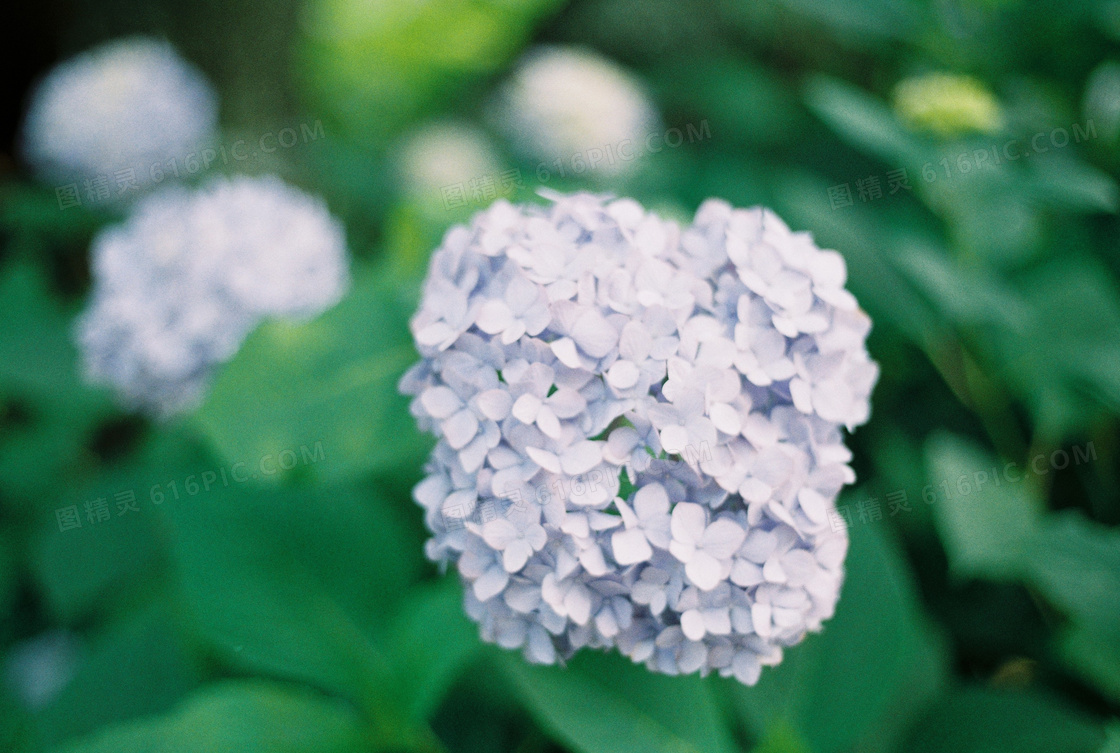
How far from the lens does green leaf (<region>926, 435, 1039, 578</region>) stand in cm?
129

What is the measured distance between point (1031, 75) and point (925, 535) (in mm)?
1108

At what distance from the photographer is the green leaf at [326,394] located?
3.70ft

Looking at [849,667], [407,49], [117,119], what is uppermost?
[117,119]

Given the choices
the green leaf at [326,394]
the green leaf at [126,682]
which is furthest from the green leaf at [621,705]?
the green leaf at [126,682]

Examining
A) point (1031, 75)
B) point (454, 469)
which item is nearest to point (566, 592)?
point (454, 469)

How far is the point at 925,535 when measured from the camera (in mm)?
1767

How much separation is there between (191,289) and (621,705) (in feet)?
3.94

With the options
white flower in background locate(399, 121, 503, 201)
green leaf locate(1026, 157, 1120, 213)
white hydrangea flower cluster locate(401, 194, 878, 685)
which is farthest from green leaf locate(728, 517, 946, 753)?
white flower in background locate(399, 121, 503, 201)

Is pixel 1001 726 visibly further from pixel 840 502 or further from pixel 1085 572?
pixel 840 502

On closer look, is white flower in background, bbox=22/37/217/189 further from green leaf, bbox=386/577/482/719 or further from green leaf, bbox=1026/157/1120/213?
green leaf, bbox=1026/157/1120/213

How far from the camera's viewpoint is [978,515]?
53.1 inches

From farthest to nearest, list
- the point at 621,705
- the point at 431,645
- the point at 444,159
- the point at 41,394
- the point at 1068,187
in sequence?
the point at 444,159 → the point at 41,394 → the point at 1068,187 → the point at 431,645 → the point at 621,705

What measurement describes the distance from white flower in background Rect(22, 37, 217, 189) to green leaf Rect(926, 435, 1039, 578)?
2.35 metres

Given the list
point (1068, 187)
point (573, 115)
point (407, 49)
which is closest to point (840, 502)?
point (1068, 187)
